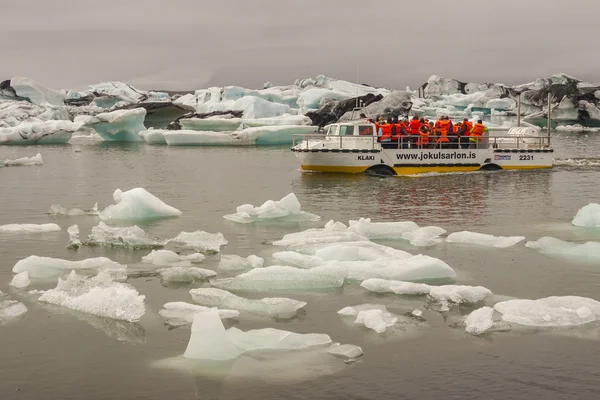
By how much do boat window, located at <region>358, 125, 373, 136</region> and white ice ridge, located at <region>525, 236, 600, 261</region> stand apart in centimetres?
1162

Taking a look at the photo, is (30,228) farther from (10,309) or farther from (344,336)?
(344,336)

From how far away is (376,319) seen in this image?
693 centimetres

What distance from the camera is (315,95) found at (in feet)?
210

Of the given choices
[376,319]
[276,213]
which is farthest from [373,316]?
[276,213]

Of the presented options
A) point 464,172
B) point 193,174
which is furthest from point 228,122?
point 464,172

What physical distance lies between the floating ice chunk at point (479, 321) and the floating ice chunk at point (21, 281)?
491 centimetres

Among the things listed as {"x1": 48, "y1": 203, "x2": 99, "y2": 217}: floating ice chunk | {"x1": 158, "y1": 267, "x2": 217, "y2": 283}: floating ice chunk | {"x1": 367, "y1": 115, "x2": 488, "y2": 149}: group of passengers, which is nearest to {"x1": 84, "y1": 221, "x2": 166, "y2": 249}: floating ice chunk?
{"x1": 158, "y1": 267, "x2": 217, "y2": 283}: floating ice chunk

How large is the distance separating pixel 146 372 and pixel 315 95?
5911cm

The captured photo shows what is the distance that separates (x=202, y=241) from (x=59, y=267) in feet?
7.27

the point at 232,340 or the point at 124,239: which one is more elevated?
the point at 124,239

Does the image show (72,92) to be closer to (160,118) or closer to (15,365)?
(160,118)

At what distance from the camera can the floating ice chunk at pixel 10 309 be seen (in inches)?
289

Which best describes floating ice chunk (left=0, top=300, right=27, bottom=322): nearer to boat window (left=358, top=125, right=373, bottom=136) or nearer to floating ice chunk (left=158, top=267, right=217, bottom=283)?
floating ice chunk (left=158, top=267, right=217, bottom=283)

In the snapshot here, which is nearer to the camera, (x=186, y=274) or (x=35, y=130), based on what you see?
(x=186, y=274)
